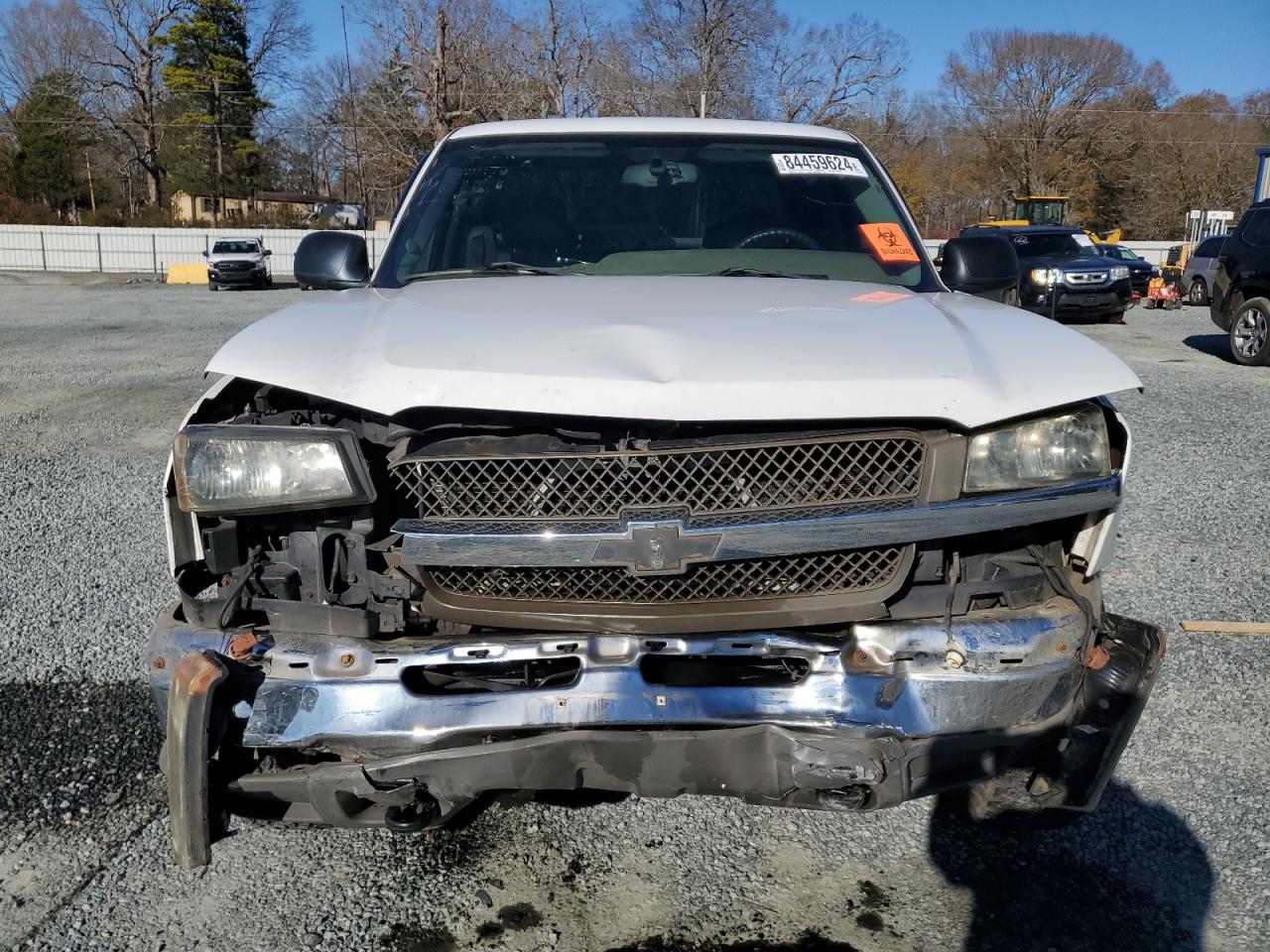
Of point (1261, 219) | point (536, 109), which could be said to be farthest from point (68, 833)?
point (536, 109)

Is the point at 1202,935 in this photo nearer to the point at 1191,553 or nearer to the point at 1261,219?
the point at 1191,553

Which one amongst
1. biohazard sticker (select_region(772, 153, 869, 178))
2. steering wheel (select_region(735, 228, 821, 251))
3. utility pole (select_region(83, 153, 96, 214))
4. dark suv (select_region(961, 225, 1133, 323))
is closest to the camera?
steering wheel (select_region(735, 228, 821, 251))

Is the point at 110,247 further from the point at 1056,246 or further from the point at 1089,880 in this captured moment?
the point at 1089,880

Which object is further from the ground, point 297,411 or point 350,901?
point 297,411

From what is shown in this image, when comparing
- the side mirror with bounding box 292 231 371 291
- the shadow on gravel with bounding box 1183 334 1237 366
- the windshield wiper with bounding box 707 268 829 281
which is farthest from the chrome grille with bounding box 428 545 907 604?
the shadow on gravel with bounding box 1183 334 1237 366

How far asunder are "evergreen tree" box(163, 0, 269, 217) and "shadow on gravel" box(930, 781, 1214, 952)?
5929 cm

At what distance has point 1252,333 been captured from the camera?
1230 centimetres

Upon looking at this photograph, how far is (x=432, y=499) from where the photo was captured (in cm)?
220

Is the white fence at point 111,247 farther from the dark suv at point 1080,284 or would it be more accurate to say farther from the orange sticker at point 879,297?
the orange sticker at point 879,297

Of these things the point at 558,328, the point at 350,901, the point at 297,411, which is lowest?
the point at 350,901

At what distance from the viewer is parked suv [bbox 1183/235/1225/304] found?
838 inches

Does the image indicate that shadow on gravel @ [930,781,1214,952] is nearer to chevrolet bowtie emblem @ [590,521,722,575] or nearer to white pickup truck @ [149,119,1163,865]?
white pickup truck @ [149,119,1163,865]

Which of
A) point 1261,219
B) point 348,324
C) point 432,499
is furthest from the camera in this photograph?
point 1261,219

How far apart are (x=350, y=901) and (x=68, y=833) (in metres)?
0.83
